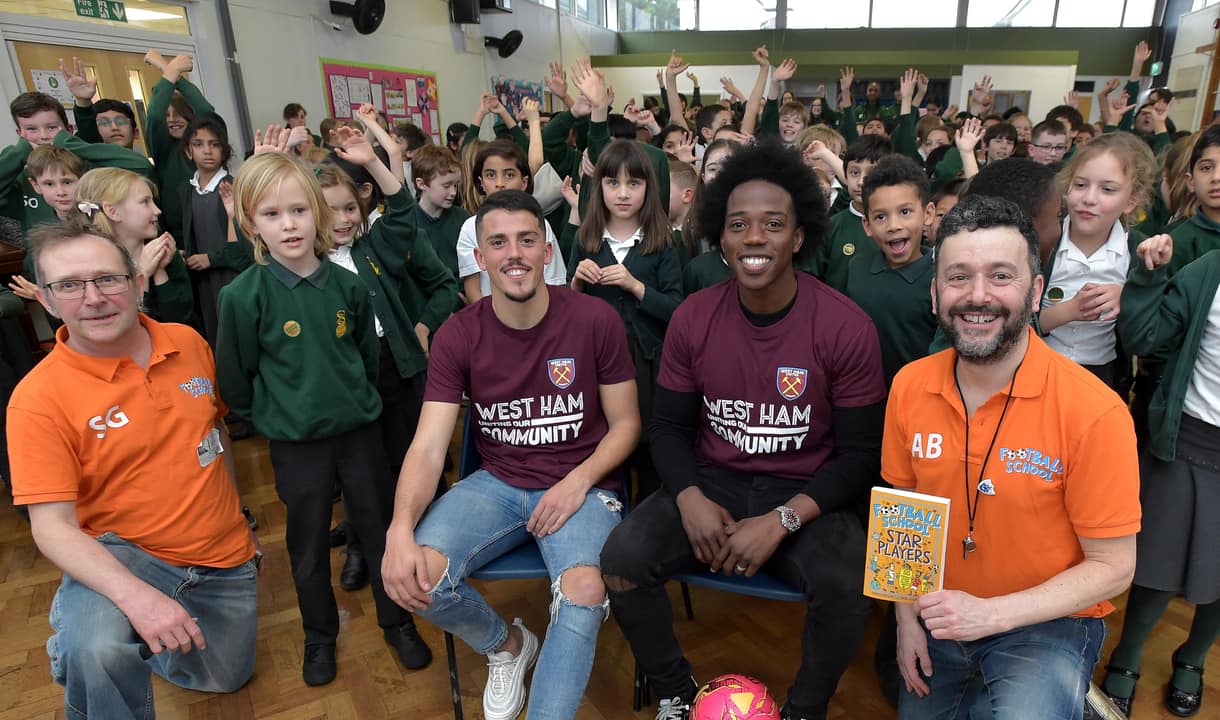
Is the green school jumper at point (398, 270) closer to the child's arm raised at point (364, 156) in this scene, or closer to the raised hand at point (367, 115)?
the child's arm raised at point (364, 156)

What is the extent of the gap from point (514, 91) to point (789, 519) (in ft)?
37.4

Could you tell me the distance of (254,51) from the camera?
649cm

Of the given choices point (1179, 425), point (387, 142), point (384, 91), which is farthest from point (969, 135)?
point (384, 91)

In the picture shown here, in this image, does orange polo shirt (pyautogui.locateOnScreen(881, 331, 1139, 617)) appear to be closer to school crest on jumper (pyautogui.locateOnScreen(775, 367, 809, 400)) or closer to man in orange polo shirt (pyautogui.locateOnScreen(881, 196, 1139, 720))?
man in orange polo shirt (pyautogui.locateOnScreen(881, 196, 1139, 720))

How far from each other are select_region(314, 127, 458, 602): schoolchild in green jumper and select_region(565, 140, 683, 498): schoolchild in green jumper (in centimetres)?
67

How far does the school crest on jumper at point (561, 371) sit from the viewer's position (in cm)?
207

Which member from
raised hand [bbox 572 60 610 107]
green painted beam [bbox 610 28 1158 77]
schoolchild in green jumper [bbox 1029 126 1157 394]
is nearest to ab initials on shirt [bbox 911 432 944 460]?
schoolchild in green jumper [bbox 1029 126 1157 394]

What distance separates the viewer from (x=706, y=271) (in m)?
2.58

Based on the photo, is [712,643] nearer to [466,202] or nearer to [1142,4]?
[466,202]

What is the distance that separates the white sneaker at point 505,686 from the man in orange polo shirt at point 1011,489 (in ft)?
3.54

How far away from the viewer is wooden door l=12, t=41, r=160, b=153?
15.7ft

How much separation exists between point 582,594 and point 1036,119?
54.3 feet

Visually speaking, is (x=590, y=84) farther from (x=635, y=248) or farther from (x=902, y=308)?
(x=902, y=308)

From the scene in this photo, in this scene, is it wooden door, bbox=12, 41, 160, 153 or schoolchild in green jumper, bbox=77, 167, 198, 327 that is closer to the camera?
schoolchild in green jumper, bbox=77, 167, 198, 327
